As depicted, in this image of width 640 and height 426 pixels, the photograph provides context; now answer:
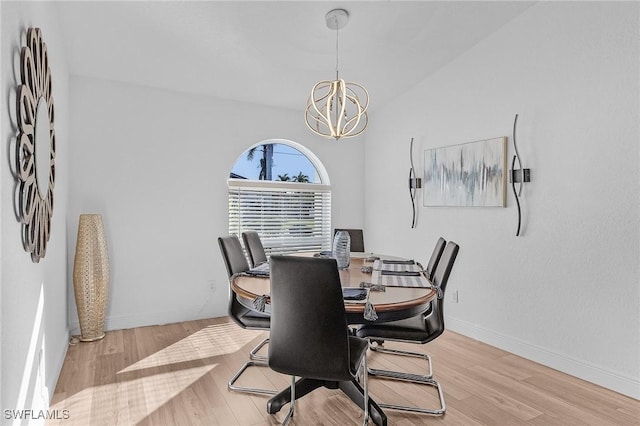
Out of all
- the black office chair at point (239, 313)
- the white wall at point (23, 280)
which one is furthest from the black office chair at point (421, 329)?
the white wall at point (23, 280)

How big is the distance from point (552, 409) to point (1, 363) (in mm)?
2696

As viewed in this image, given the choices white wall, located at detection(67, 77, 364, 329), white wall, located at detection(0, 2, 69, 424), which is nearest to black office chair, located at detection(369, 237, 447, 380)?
white wall, located at detection(0, 2, 69, 424)

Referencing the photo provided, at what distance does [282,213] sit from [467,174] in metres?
2.15

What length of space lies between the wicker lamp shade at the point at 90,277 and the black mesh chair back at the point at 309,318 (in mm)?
2193

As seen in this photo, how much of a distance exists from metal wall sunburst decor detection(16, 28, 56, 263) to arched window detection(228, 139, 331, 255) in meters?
2.19

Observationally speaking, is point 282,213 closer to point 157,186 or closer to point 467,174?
point 157,186

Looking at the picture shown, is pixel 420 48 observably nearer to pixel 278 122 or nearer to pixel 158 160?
pixel 278 122

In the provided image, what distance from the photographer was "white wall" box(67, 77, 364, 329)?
3.46 m

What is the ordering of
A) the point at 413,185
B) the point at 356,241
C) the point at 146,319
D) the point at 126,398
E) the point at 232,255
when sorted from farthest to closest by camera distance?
the point at 413,185 < the point at 356,241 < the point at 146,319 < the point at 232,255 < the point at 126,398

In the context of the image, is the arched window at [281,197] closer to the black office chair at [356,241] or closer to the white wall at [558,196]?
the black office chair at [356,241]

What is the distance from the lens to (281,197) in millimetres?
4621

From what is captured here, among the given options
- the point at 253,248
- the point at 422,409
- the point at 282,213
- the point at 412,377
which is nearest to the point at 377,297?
the point at 422,409

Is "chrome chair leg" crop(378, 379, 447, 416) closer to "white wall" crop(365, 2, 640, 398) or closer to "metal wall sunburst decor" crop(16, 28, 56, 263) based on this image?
"white wall" crop(365, 2, 640, 398)

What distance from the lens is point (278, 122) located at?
4.43 metres
